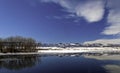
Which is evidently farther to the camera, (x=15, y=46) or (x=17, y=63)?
(x=15, y=46)

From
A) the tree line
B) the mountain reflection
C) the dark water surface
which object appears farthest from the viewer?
the tree line

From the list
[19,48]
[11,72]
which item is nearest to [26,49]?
[19,48]

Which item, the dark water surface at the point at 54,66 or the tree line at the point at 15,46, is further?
the tree line at the point at 15,46

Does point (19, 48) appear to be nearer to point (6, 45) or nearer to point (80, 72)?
point (6, 45)

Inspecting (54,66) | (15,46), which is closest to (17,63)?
(54,66)

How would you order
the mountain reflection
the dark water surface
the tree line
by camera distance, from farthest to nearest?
the tree line → the mountain reflection → the dark water surface

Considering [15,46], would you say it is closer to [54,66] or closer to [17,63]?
[17,63]

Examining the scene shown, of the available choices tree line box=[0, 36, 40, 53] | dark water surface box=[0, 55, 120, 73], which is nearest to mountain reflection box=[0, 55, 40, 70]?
dark water surface box=[0, 55, 120, 73]

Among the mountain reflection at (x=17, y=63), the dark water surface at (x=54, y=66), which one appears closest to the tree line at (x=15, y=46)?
the mountain reflection at (x=17, y=63)

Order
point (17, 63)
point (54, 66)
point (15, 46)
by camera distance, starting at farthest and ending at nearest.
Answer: point (15, 46) → point (17, 63) → point (54, 66)

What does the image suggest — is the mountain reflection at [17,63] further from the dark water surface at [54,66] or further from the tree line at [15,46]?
the tree line at [15,46]

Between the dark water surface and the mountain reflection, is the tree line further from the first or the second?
the dark water surface

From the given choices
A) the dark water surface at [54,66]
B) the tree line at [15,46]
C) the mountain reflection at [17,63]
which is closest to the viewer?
the dark water surface at [54,66]

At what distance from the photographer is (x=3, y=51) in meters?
84.4
